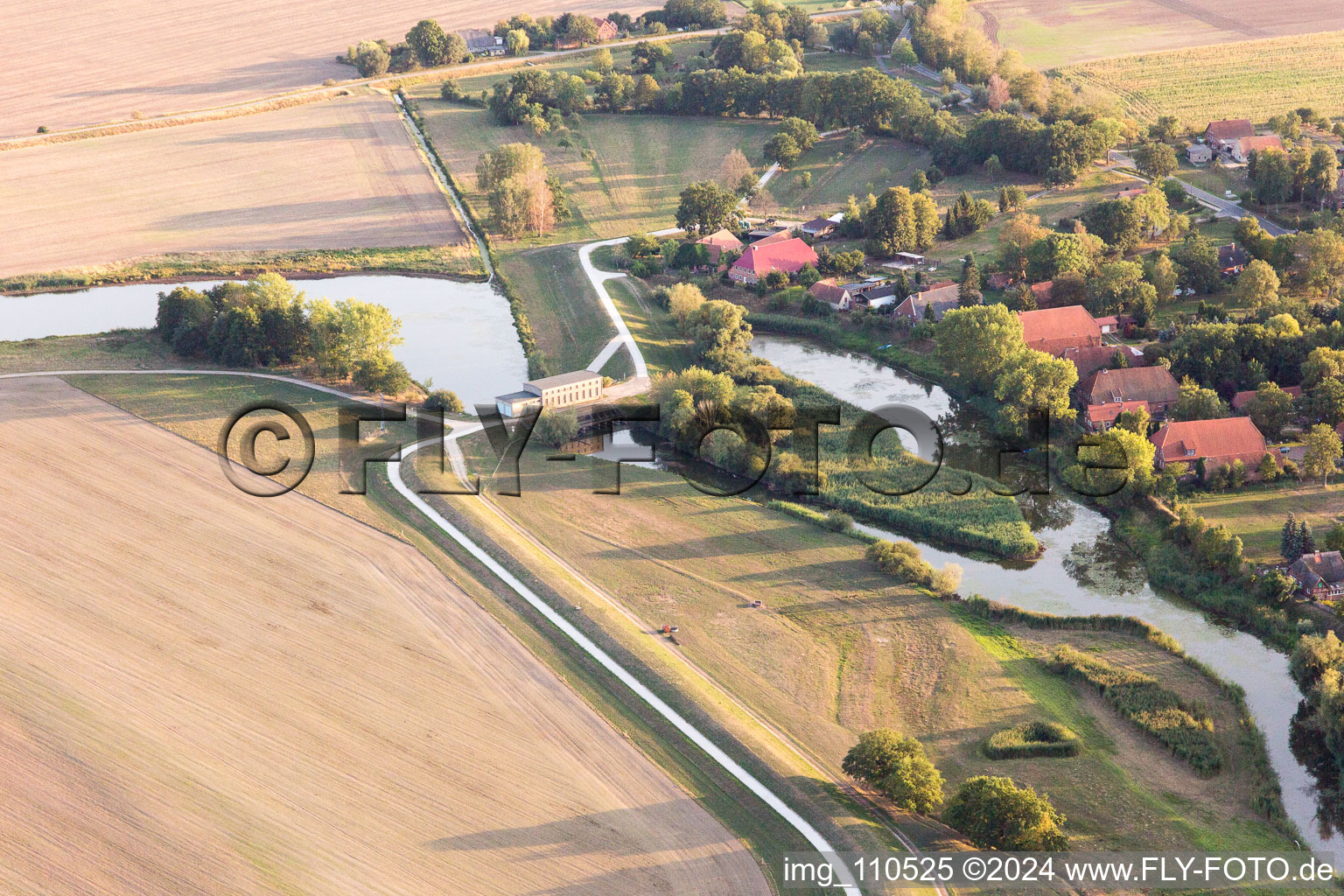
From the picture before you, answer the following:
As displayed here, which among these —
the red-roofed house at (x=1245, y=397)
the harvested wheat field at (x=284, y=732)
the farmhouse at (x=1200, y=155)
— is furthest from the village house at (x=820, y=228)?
the harvested wheat field at (x=284, y=732)

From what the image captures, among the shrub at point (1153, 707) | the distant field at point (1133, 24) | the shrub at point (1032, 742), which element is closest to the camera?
the shrub at point (1153, 707)

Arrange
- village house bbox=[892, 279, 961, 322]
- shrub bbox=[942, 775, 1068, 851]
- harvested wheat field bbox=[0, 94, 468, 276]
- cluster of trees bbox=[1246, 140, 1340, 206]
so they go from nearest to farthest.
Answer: shrub bbox=[942, 775, 1068, 851] → village house bbox=[892, 279, 961, 322] → cluster of trees bbox=[1246, 140, 1340, 206] → harvested wheat field bbox=[0, 94, 468, 276]

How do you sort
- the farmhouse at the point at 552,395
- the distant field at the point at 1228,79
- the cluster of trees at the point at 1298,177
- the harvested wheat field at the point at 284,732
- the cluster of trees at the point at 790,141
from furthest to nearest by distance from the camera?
the distant field at the point at 1228,79, the cluster of trees at the point at 790,141, the cluster of trees at the point at 1298,177, the farmhouse at the point at 552,395, the harvested wheat field at the point at 284,732

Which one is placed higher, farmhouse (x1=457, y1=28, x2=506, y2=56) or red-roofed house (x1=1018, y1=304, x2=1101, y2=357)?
farmhouse (x1=457, y1=28, x2=506, y2=56)

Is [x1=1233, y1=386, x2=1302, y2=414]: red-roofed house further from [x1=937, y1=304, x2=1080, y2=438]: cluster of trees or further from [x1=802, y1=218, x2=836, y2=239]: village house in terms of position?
[x1=802, y1=218, x2=836, y2=239]: village house

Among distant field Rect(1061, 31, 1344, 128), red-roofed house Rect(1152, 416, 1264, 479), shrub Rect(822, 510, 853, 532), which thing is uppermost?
distant field Rect(1061, 31, 1344, 128)

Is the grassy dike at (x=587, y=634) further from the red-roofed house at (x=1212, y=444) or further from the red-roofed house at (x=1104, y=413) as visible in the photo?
the red-roofed house at (x=1104, y=413)

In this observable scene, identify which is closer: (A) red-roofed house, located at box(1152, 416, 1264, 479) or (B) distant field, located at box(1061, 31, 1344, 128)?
(A) red-roofed house, located at box(1152, 416, 1264, 479)

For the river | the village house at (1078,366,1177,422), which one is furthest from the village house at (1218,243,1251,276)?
the river
